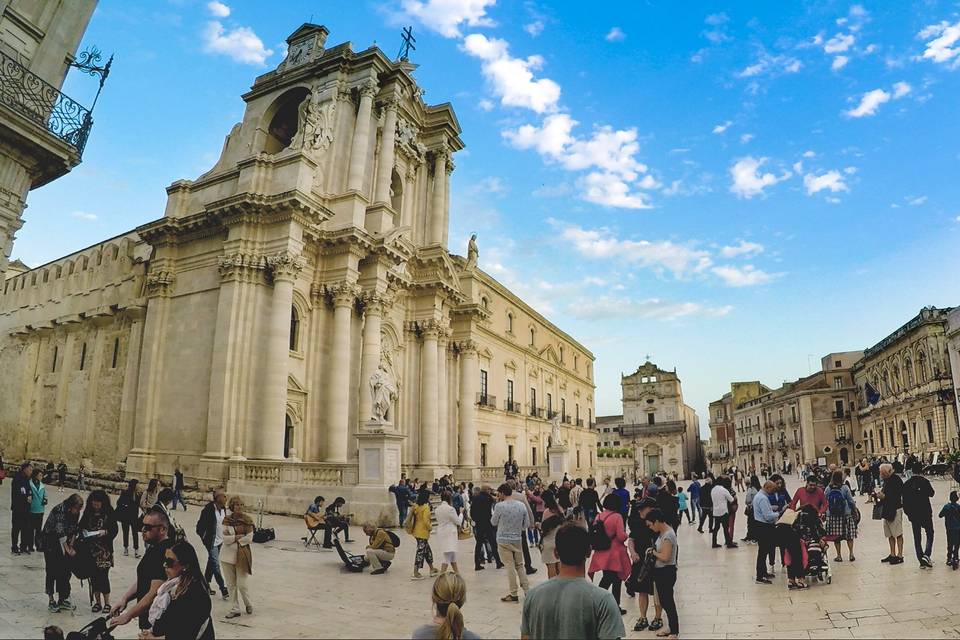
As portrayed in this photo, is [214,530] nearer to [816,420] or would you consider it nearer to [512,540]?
[512,540]

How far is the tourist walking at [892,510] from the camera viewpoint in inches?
384

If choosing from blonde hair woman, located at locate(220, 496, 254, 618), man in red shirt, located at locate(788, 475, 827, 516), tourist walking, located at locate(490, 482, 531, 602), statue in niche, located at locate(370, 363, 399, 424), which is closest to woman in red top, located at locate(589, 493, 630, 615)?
tourist walking, located at locate(490, 482, 531, 602)

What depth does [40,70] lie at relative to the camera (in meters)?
11.0

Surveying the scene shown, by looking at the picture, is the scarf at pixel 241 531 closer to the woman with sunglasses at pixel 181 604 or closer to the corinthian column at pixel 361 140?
the woman with sunglasses at pixel 181 604

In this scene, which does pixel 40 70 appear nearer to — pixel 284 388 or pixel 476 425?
pixel 284 388

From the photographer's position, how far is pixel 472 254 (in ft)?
108

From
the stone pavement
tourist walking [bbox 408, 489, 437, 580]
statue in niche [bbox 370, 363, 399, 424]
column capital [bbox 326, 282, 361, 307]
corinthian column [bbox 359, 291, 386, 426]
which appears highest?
column capital [bbox 326, 282, 361, 307]

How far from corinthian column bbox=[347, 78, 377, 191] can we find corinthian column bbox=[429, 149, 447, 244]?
6.17 meters

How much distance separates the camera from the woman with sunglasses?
4.39 m

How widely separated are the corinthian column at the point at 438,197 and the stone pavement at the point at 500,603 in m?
21.1

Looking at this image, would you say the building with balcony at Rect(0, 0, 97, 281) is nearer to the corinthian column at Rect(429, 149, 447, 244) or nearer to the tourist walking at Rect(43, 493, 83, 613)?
the tourist walking at Rect(43, 493, 83, 613)

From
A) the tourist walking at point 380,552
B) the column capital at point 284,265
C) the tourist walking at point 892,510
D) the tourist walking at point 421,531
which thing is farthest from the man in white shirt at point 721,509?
the column capital at point 284,265

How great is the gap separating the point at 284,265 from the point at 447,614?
1780 centimetres

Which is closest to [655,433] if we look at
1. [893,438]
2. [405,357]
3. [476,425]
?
[893,438]
